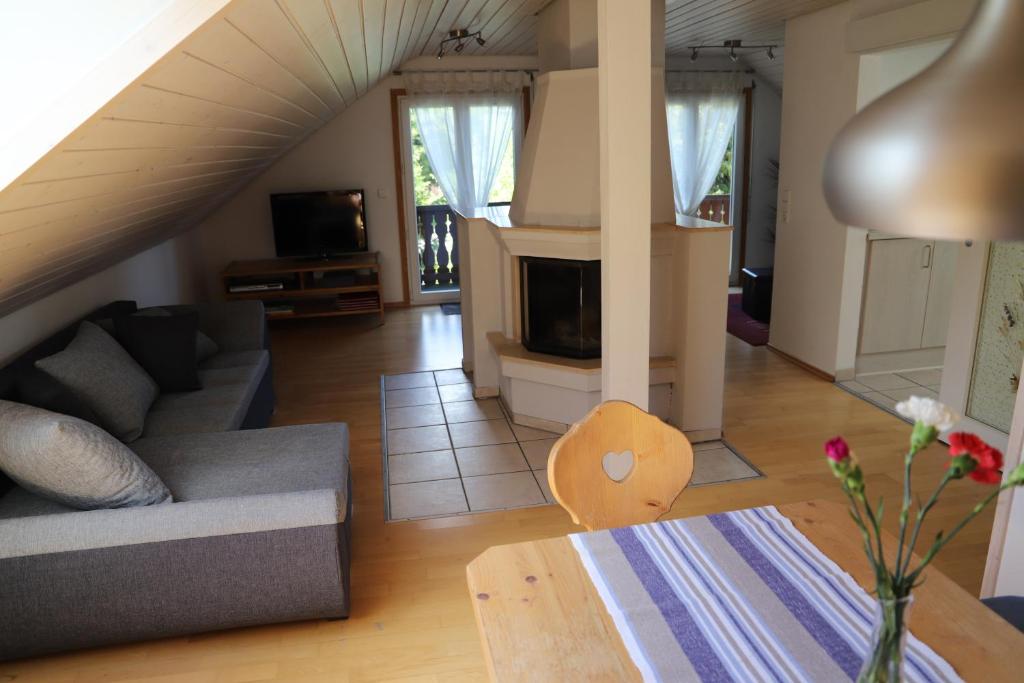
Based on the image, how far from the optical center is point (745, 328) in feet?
18.9

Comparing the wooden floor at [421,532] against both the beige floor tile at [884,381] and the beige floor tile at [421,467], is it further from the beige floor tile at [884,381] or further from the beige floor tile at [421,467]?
the beige floor tile at [884,381]

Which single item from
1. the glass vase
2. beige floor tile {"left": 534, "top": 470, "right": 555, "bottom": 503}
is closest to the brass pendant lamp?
the glass vase

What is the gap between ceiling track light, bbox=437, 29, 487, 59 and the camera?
474 centimetres

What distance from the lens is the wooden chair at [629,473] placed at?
69.1 inches

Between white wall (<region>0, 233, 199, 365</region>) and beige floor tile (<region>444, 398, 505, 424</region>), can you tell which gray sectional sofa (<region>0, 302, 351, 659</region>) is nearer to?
white wall (<region>0, 233, 199, 365</region>)

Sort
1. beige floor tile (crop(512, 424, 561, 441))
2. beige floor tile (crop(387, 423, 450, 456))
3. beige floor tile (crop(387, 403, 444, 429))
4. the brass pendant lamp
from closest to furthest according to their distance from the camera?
the brass pendant lamp → beige floor tile (crop(387, 423, 450, 456)) → beige floor tile (crop(512, 424, 561, 441)) → beige floor tile (crop(387, 403, 444, 429))

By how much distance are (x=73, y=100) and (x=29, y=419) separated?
130cm

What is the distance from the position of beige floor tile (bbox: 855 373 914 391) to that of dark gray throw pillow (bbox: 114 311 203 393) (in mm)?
3679

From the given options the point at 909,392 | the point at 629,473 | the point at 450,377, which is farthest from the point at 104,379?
the point at 909,392

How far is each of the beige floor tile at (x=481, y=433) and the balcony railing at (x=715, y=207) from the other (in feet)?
13.3

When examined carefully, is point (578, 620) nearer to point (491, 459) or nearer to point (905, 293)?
point (491, 459)

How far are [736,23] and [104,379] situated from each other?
4.31m

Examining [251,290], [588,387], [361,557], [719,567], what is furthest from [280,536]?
[251,290]

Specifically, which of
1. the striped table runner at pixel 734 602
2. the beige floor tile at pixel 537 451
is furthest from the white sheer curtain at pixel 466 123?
the striped table runner at pixel 734 602
